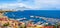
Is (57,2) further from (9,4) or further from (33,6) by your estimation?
(9,4)

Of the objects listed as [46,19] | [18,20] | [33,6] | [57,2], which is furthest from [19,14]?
[57,2]

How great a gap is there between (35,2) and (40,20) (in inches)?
11.5

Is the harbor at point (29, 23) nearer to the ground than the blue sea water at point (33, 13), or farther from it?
nearer to the ground

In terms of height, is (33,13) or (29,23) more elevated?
(33,13)

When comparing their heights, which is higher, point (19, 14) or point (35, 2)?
point (35, 2)

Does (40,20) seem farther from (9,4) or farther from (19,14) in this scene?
(9,4)

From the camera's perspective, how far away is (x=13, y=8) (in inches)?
94.3

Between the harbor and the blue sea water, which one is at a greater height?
the blue sea water

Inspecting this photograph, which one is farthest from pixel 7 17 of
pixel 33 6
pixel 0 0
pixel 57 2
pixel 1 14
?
pixel 57 2

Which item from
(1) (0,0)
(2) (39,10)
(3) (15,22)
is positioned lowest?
(3) (15,22)

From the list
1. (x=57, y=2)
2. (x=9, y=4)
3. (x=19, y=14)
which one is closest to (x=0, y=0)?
(x=9, y=4)

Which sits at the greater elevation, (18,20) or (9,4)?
(9,4)

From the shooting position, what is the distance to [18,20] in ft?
7.77

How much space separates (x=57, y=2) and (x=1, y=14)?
2.93 ft
